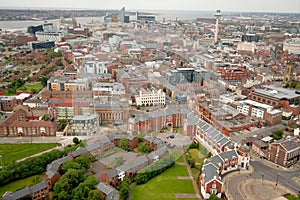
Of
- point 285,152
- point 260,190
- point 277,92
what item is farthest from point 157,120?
point 277,92

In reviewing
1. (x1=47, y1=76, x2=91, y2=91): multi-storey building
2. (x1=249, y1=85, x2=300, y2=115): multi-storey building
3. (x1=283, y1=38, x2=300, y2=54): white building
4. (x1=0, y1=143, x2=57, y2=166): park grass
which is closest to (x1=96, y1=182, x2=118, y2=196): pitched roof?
(x1=0, y1=143, x2=57, y2=166): park grass

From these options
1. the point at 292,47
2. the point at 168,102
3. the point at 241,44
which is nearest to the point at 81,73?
the point at 168,102

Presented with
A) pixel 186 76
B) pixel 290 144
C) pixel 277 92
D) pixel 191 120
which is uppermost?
pixel 186 76

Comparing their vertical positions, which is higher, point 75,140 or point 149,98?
point 149,98

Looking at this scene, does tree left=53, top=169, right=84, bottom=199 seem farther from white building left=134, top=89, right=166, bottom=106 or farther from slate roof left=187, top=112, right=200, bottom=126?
white building left=134, top=89, right=166, bottom=106

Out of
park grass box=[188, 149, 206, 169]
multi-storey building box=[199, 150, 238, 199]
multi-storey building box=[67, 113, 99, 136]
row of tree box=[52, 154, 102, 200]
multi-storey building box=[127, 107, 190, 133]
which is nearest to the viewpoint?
row of tree box=[52, 154, 102, 200]

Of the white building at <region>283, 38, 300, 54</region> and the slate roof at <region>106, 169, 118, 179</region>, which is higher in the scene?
the white building at <region>283, 38, 300, 54</region>

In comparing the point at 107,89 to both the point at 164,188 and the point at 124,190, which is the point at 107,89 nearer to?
the point at 164,188
